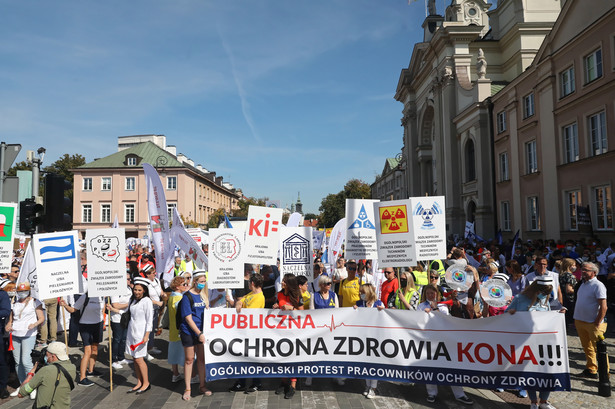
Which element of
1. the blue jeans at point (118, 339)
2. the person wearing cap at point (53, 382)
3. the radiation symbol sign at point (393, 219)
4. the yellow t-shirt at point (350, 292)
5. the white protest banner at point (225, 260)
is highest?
A: the radiation symbol sign at point (393, 219)

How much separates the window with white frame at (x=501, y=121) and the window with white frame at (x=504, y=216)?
15.4ft

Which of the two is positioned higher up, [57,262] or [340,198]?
[340,198]

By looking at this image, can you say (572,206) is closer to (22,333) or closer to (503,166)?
(503,166)

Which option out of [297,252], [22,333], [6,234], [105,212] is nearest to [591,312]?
[297,252]

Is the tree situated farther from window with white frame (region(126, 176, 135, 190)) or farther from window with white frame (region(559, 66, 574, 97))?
window with white frame (region(559, 66, 574, 97))

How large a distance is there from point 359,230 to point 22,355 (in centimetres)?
613

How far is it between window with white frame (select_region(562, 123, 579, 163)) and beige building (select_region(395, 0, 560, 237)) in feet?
27.5

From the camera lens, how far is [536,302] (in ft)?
20.5

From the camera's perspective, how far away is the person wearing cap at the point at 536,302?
230 inches

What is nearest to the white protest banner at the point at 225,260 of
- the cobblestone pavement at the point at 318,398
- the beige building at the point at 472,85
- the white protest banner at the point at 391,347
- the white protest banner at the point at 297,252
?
the white protest banner at the point at 391,347

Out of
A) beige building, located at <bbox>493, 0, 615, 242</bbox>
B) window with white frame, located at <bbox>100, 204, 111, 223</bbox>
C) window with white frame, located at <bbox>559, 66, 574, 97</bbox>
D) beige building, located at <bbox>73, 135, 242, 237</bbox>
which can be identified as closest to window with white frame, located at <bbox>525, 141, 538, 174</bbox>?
beige building, located at <bbox>493, 0, 615, 242</bbox>

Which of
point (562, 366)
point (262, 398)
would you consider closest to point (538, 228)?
point (562, 366)

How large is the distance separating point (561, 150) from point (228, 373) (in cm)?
1976

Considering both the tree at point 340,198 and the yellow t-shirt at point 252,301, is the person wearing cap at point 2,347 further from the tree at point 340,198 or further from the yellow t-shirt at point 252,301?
the tree at point 340,198
